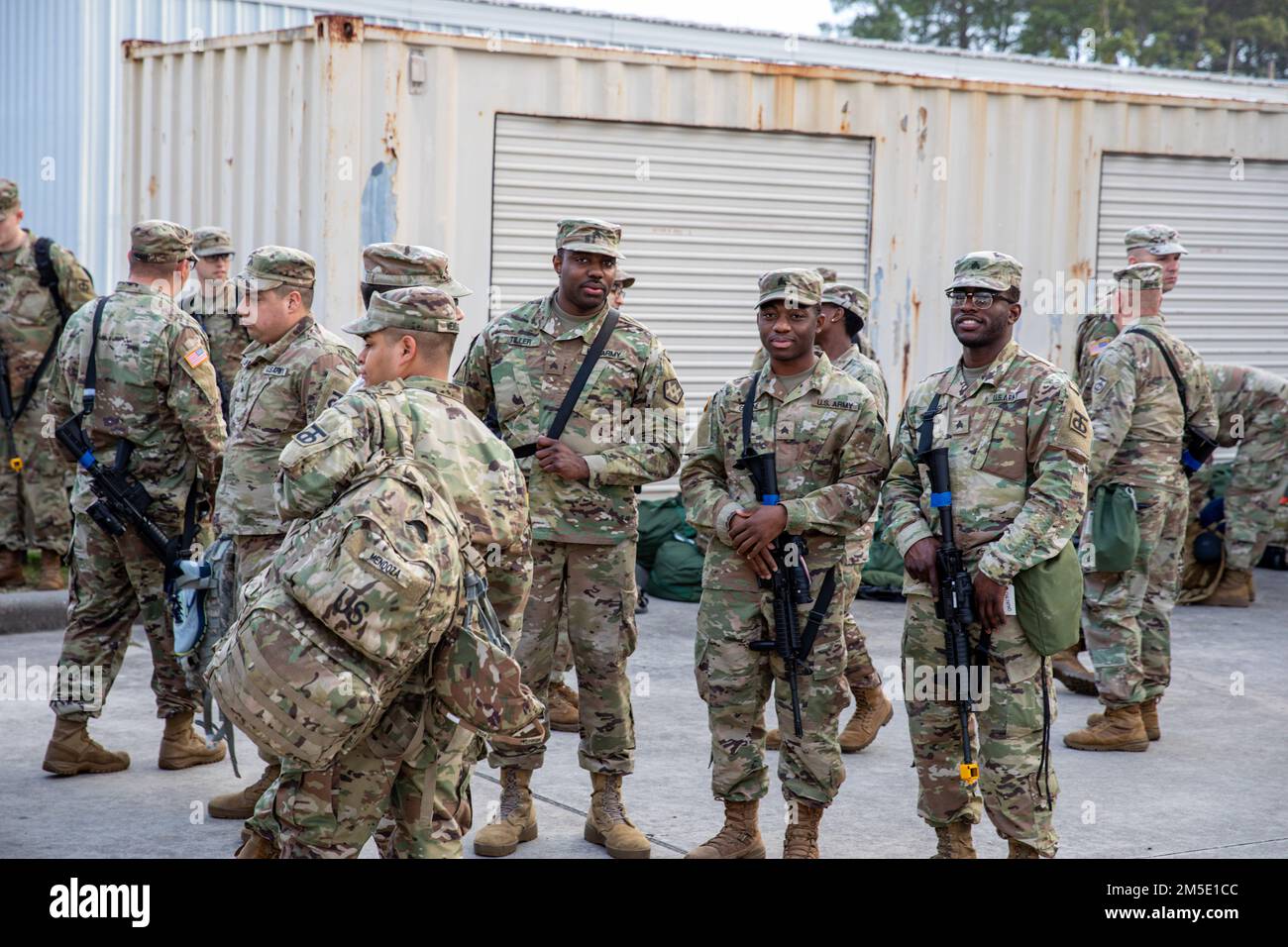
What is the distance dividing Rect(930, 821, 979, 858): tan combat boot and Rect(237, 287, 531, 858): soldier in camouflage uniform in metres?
1.73

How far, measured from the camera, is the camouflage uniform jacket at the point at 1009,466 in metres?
4.80

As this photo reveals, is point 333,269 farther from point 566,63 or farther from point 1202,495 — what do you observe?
point 1202,495

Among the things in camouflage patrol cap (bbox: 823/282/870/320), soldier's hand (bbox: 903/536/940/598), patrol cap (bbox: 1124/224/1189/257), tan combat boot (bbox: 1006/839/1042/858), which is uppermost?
patrol cap (bbox: 1124/224/1189/257)

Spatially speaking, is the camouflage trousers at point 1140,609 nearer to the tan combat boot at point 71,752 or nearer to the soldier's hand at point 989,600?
the soldier's hand at point 989,600

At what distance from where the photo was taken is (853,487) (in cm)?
519

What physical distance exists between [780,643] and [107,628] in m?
2.81

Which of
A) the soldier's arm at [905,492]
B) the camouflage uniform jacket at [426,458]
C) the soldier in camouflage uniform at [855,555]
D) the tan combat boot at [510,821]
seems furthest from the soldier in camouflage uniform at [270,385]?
the soldier in camouflage uniform at [855,555]

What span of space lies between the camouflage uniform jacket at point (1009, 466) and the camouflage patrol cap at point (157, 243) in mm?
3149

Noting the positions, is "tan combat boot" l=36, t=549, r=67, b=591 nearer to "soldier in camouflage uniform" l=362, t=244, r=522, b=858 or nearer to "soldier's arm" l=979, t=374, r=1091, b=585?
"soldier in camouflage uniform" l=362, t=244, r=522, b=858

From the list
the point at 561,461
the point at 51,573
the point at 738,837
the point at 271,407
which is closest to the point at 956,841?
the point at 738,837

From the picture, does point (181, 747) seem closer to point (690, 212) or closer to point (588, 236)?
point (588, 236)

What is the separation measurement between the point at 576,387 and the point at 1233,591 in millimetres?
6327

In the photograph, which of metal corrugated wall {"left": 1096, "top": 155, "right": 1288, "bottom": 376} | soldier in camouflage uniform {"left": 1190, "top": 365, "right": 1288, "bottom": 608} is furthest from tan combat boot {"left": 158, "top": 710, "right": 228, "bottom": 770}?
metal corrugated wall {"left": 1096, "top": 155, "right": 1288, "bottom": 376}

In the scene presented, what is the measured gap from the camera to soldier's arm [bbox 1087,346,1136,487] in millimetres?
6895
